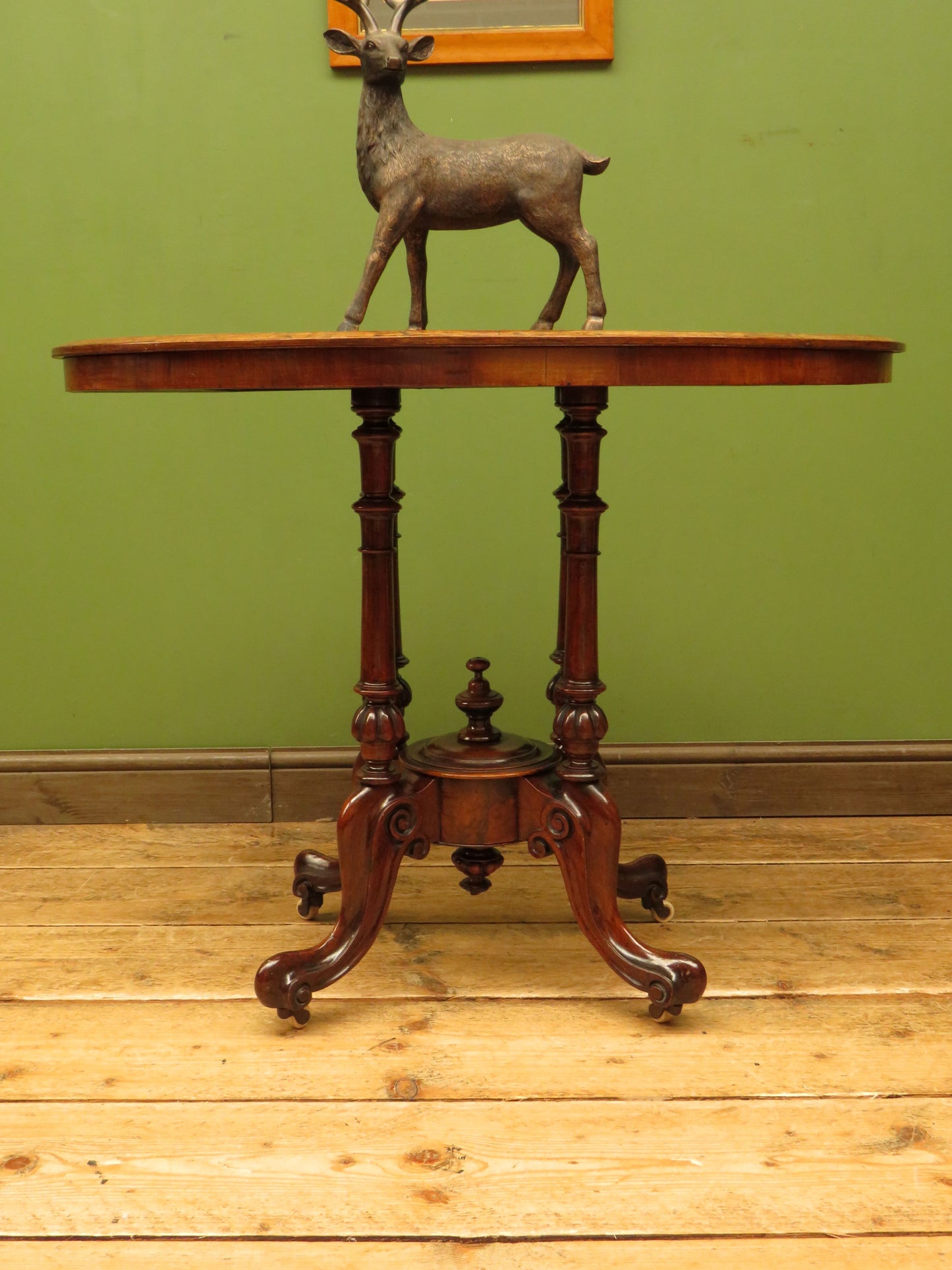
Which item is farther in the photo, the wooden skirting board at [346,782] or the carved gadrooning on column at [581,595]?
the wooden skirting board at [346,782]

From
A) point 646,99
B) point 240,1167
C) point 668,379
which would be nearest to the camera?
point 240,1167

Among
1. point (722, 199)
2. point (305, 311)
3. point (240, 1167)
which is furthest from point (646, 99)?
point (240, 1167)

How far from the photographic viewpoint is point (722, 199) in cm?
223

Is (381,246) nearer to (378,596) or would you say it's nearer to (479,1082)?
(378,596)

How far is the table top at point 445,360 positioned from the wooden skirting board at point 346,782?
1.08m

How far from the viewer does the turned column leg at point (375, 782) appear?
5.28 ft

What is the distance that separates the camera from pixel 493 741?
5.79 ft

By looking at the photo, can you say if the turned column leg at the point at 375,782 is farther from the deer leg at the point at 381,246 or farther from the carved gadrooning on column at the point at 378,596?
the deer leg at the point at 381,246

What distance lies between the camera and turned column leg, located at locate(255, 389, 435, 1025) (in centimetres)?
161

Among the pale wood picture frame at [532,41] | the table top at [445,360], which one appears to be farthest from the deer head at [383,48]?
the pale wood picture frame at [532,41]

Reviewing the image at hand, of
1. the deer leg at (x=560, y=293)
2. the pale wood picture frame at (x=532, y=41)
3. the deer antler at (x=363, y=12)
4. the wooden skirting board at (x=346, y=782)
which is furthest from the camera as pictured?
the wooden skirting board at (x=346, y=782)

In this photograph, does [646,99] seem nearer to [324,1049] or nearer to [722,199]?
[722,199]

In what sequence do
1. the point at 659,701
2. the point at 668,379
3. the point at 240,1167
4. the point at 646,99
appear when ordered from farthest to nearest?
the point at 659,701, the point at 646,99, the point at 668,379, the point at 240,1167

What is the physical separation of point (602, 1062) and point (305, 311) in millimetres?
1373
